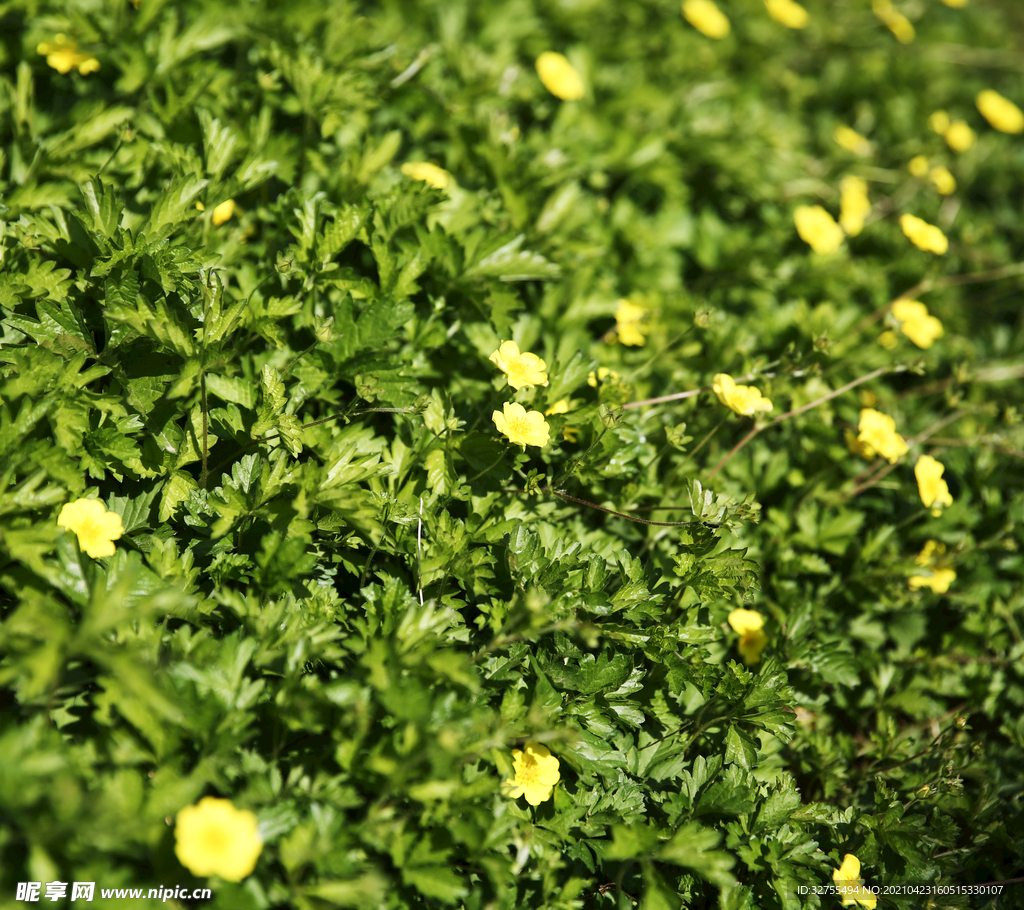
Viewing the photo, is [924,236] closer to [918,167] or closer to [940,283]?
[940,283]

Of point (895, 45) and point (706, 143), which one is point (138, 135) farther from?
point (895, 45)

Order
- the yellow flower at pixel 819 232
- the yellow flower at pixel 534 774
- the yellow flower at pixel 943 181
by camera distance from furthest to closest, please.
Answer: the yellow flower at pixel 943 181, the yellow flower at pixel 819 232, the yellow flower at pixel 534 774

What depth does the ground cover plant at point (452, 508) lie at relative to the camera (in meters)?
1.87

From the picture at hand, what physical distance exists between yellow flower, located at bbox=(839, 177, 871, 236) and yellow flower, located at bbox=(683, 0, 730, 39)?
128 centimetres

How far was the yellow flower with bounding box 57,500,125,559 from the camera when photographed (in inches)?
79.3

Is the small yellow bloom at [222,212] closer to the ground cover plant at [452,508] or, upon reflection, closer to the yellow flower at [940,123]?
the ground cover plant at [452,508]

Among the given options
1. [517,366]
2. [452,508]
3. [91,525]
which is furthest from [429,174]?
[91,525]

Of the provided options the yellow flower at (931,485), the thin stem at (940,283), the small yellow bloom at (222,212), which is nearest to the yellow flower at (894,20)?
the thin stem at (940,283)

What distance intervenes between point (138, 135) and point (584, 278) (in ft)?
6.24

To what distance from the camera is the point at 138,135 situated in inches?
118

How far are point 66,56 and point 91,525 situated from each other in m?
2.22

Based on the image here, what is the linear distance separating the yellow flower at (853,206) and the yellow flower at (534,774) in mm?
3373

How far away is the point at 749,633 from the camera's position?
2684 mm

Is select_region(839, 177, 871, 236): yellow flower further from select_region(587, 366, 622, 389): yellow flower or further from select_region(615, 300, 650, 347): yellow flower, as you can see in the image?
select_region(587, 366, 622, 389): yellow flower
